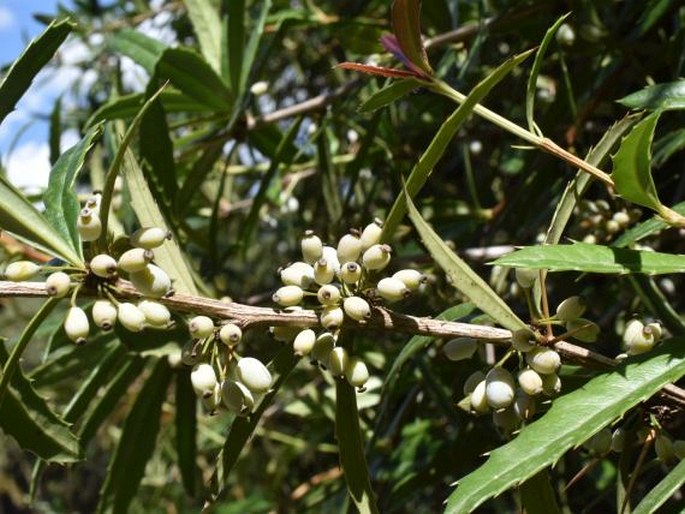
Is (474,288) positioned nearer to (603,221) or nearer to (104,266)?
(104,266)

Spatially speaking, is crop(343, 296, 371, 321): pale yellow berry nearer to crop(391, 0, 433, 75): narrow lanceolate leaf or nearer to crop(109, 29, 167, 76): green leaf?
crop(391, 0, 433, 75): narrow lanceolate leaf

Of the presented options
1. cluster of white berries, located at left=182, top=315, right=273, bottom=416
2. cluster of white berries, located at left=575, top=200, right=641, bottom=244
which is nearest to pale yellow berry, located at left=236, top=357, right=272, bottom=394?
cluster of white berries, located at left=182, top=315, right=273, bottom=416

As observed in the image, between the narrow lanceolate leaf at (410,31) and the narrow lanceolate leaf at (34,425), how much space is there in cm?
51

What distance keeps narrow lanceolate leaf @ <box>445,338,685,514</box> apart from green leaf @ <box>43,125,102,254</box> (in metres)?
0.40

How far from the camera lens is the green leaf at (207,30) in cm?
156

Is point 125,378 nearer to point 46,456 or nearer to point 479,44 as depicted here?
point 46,456

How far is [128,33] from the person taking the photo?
1.55 m

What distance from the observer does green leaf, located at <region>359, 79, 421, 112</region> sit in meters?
0.85

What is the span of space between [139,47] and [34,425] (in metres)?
0.78

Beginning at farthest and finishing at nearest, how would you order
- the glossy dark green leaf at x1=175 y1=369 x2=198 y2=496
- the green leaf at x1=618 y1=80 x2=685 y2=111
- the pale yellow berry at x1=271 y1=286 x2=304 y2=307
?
the glossy dark green leaf at x1=175 y1=369 x2=198 y2=496 < the green leaf at x1=618 y1=80 x2=685 y2=111 < the pale yellow berry at x1=271 y1=286 x2=304 y2=307

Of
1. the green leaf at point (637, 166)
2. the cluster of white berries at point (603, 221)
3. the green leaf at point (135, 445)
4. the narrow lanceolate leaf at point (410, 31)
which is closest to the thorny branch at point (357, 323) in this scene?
the green leaf at point (637, 166)

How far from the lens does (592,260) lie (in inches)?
27.6

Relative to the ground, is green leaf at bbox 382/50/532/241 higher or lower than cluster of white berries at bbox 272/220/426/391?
higher

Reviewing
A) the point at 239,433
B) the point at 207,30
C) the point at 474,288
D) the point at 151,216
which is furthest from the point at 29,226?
the point at 207,30
